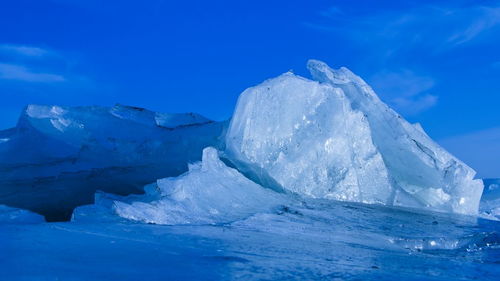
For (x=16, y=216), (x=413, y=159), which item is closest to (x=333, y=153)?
(x=413, y=159)

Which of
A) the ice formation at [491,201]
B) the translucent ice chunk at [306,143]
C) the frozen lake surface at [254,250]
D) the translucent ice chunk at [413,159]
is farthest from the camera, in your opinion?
the ice formation at [491,201]

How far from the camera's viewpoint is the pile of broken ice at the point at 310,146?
23.9ft

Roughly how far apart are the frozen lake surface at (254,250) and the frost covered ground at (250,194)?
0.02m

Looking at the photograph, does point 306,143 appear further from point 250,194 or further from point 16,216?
point 16,216

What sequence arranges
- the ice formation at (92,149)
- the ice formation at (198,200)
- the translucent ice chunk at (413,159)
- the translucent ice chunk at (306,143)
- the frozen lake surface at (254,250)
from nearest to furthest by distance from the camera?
the frozen lake surface at (254,250) → the ice formation at (198,200) → the ice formation at (92,149) → the translucent ice chunk at (306,143) → the translucent ice chunk at (413,159)

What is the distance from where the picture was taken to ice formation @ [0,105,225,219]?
6629 mm

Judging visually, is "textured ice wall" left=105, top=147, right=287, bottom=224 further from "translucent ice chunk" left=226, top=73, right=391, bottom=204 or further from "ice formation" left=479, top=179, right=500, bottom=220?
"ice formation" left=479, top=179, right=500, bottom=220

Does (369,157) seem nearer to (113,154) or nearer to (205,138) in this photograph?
(205,138)

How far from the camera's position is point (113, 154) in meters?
7.66

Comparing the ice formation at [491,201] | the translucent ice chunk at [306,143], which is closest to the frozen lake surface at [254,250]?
the translucent ice chunk at [306,143]

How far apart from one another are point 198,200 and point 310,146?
269cm

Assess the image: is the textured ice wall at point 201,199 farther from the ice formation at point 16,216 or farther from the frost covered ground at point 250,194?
the ice formation at point 16,216

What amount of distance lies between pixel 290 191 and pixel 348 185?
89cm

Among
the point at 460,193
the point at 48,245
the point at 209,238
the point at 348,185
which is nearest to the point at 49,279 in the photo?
the point at 48,245
